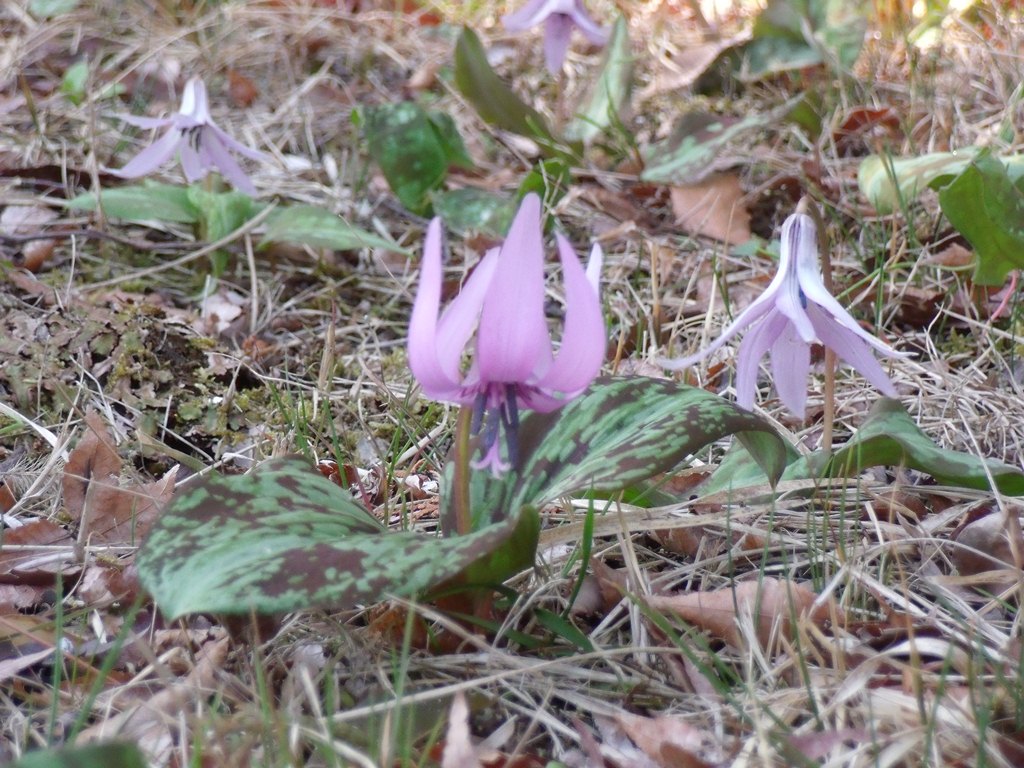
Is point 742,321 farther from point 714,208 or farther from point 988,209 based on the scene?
point 714,208

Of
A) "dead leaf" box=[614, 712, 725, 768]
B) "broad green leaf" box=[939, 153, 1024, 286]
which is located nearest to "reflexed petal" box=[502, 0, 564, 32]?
"broad green leaf" box=[939, 153, 1024, 286]

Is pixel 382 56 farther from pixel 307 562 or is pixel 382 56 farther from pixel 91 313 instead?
pixel 307 562

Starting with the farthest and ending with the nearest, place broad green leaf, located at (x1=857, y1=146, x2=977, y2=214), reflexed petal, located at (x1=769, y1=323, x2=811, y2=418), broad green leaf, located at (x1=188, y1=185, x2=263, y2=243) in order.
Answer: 1. broad green leaf, located at (x1=188, y1=185, x2=263, y2=243)
2. broad green leaf, located at (x1=857, y1=146, x2=977, y2=214)
3. reflexed petal, located at (x1=769, y1=323, x2=811, y2=418)

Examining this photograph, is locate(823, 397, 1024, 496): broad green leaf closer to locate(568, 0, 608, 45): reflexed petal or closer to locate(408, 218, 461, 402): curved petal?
locate(408, 218, 461, 402): curved petal

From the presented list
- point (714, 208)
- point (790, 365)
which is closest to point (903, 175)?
point (714, 208)

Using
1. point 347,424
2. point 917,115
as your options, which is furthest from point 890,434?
point 917,115
